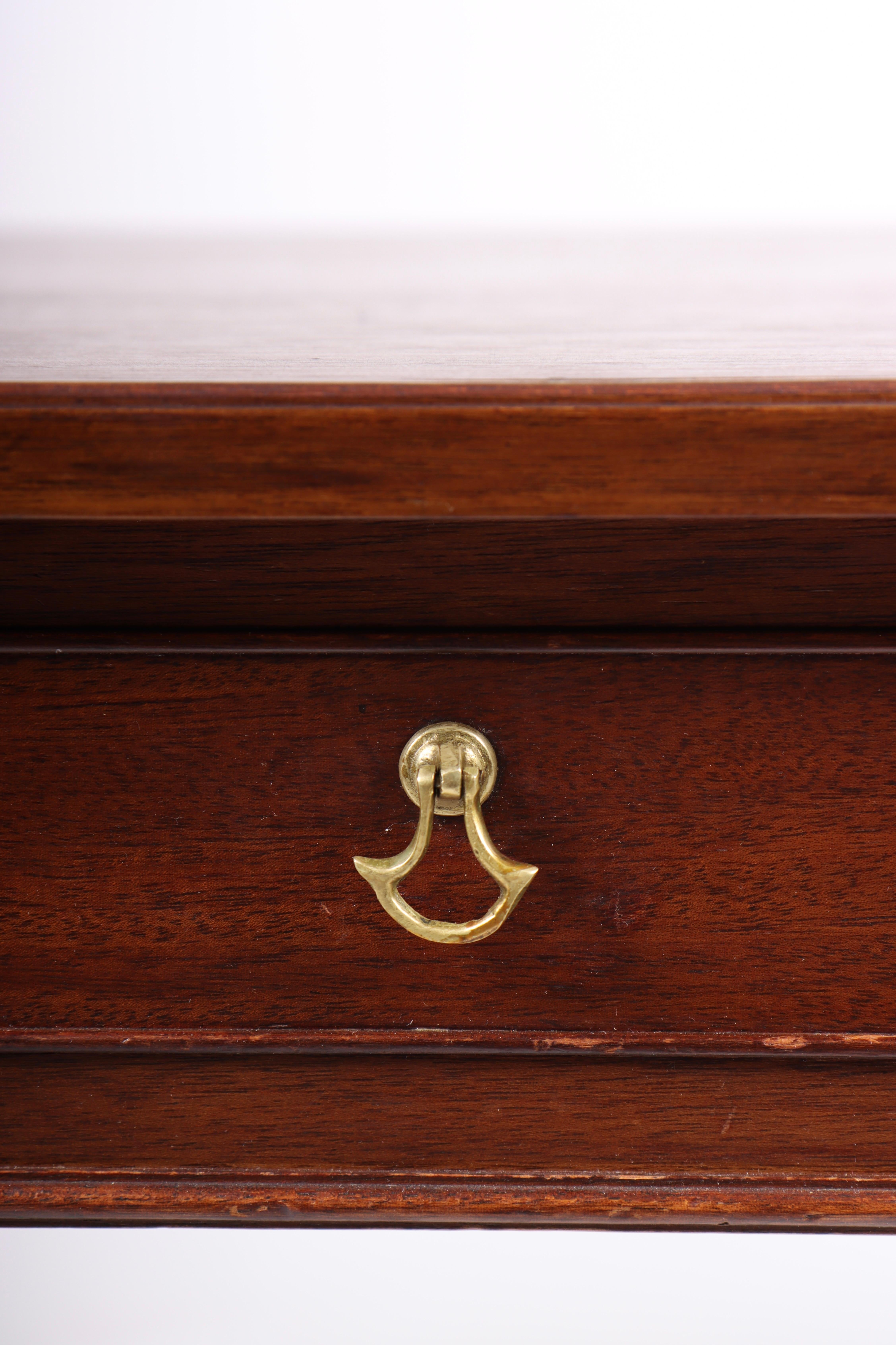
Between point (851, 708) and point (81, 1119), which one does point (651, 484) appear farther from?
point (81, 1119)

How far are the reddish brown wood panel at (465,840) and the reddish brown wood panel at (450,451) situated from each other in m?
0.07

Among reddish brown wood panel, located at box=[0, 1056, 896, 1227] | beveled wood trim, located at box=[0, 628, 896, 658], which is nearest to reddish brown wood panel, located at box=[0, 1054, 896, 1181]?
reddish brown wood panel, located at box=[0, 1056, 896, 1227]

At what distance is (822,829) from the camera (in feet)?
1.07

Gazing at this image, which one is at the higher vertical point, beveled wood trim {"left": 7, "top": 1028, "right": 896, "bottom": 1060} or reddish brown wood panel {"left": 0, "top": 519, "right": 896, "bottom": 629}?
reddish brown wood panel {"left": 0, "top": 519, "right": 896, "bottom": 629}

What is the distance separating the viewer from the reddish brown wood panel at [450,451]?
26 cm

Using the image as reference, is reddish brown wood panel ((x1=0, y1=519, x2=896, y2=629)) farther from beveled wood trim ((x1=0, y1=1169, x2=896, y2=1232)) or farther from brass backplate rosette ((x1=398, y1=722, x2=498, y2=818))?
beveled wood trim ((x1=0, y1=1169, x2=896, y2=1232))

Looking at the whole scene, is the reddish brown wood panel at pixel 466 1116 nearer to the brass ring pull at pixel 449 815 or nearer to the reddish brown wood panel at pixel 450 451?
the brass ring pull at pixel 449 815

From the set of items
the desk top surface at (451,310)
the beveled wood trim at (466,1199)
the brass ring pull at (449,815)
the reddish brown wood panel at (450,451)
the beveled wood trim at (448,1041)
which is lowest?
the beveled wood trim at (466,1199)

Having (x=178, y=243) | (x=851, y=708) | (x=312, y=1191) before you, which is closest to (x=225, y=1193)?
(x=312, y=1191)

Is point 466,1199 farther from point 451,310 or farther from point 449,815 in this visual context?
point 451,310

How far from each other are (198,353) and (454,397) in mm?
140

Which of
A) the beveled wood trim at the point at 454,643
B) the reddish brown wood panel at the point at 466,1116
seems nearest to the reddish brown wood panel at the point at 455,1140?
the reddish brown wood panel at the point at 466,1116

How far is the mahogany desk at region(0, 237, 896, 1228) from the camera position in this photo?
263mm

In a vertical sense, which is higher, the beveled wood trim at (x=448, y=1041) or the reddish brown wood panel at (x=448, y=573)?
the reddish brown wood panel at (x=448, y=573)
